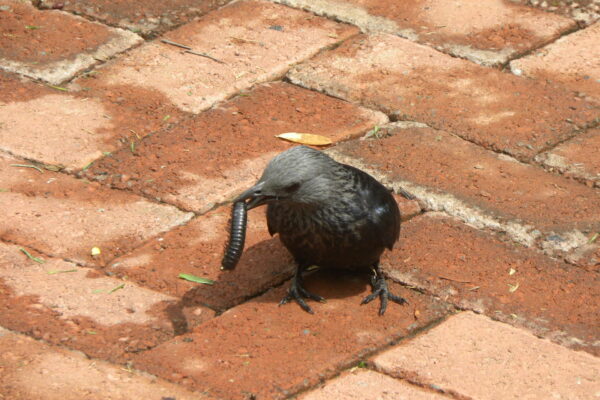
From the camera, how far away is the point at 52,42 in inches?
258

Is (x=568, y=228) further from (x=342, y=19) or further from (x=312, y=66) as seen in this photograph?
(x=342, y=19)

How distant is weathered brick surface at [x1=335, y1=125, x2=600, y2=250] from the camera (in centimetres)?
498

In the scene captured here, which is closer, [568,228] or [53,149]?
[568,228]

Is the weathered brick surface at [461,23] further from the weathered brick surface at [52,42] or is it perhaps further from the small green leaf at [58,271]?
the small green leaf at [58,271]

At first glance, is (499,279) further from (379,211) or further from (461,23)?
(461,23)

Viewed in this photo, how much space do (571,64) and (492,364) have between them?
3.03 metres

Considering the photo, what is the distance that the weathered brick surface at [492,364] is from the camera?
388cm

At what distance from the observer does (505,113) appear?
5.93m

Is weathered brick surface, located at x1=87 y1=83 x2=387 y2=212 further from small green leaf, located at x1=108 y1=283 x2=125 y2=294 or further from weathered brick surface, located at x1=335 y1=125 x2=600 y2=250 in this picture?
small green leaf, located at x1=108 y1=283 x2=125 y2=294

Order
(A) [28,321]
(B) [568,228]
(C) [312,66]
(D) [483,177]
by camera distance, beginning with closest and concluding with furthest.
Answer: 1. (A) [28,321]
2. (B) [568,228]
3. (D) [483,177]
4. (C) [312,66]

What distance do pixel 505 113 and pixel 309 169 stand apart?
81.9 inches

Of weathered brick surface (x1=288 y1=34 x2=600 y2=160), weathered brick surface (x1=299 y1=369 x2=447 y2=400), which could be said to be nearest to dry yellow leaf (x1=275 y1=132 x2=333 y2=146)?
weathered brick surface (x1=288 y1=34 x2=600 y2=160)

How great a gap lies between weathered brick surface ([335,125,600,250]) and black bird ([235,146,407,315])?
30.6 inches

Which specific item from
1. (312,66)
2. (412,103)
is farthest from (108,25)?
(412,103)
